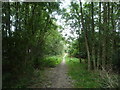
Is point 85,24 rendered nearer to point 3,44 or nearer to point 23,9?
point 23,9

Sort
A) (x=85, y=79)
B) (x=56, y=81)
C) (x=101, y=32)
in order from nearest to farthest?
(x=56, y=81) → (x=85, y=79) → (x=101, y=32)

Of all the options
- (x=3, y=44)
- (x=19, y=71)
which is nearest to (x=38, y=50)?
(x=19, y=71)

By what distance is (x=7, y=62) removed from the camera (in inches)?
175

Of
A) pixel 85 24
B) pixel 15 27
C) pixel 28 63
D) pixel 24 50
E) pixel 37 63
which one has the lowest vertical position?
pixel 37 63

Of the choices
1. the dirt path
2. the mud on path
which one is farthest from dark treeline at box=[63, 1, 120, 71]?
the mud on path

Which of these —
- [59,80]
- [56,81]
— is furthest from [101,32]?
[56,81]

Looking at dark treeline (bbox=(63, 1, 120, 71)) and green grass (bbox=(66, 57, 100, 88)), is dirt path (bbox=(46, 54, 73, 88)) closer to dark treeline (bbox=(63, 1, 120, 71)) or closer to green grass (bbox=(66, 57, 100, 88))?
green grass (bbox=(66, 57, 100, 88))

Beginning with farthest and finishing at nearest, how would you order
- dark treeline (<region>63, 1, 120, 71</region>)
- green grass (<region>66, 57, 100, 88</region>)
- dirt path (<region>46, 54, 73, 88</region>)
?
dark treeline (<region>63, 1, 120, 71</region>)
dirt path (<region>46, 54, 73, 88</region>)
green grass (<region>66, 57, 100, 88</region>)

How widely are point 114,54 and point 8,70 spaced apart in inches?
284

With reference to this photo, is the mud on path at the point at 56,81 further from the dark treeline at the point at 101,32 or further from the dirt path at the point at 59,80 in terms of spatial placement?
the dark treeline at the point at 101,32

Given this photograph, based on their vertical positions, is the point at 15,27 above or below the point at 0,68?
above

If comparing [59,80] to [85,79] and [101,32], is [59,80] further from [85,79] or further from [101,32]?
[101,32]

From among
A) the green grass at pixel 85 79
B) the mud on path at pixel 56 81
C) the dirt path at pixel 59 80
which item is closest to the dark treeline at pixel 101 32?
the green grass at pixel 85 79

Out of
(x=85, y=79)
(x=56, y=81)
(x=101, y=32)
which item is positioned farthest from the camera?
(x=101, y=32)
